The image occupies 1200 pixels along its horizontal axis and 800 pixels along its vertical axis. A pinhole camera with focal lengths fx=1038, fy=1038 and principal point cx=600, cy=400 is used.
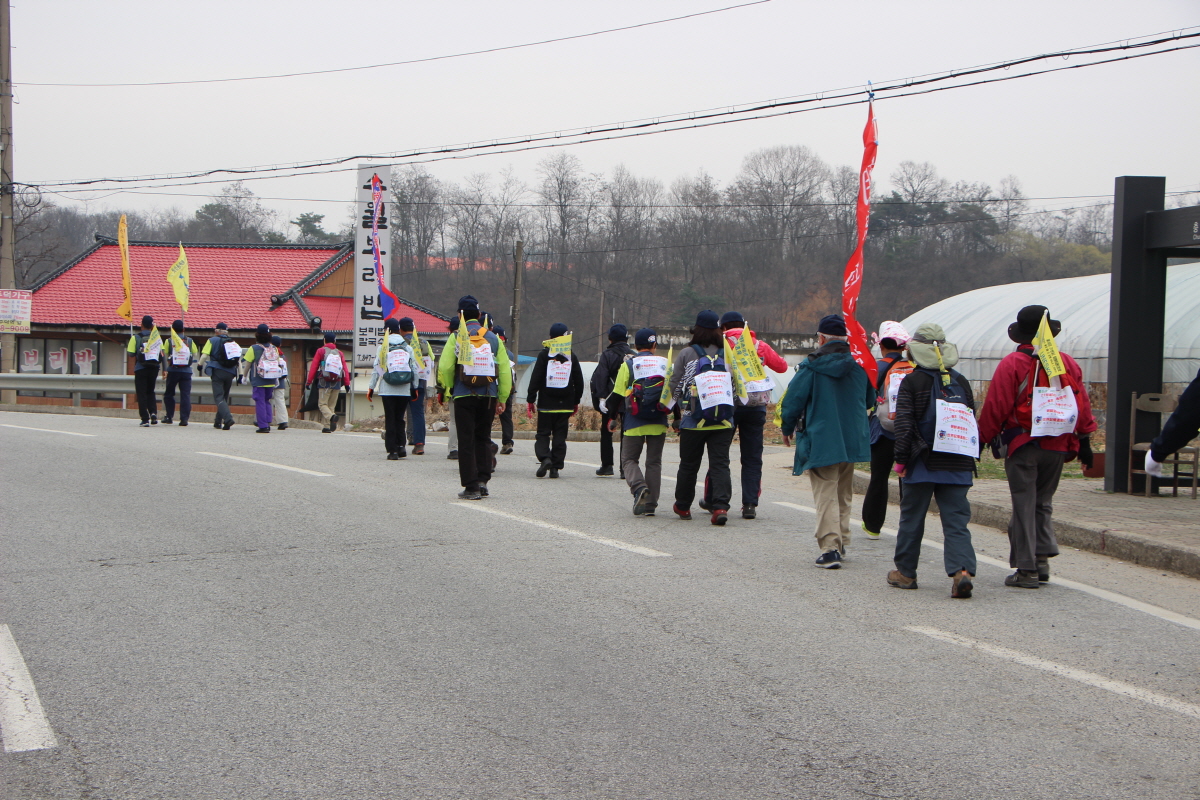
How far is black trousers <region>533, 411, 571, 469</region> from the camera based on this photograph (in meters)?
13.2

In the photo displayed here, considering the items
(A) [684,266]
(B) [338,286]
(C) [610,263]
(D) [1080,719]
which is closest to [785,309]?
(A) [684,266]

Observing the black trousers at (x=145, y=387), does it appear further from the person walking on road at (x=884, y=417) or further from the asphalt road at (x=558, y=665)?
the person walking on road at (x=884, y=417)

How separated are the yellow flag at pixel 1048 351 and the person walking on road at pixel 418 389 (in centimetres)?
941

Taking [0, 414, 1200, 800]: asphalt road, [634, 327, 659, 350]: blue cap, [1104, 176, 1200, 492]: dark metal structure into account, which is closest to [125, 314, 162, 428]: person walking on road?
[0, 414, 1200, 800]: asphalt road

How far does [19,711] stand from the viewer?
4449mm

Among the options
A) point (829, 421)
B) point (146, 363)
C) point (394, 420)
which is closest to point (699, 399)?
point (829, 421)

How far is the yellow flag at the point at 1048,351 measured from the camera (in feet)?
22.5

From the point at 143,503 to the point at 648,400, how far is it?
195 inches

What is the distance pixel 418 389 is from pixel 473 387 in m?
4.31

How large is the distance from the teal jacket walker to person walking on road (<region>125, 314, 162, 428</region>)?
A: 14988 mm

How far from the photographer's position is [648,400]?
10.1m

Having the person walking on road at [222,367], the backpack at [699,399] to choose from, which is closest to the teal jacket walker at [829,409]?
the backpack at [699,399]

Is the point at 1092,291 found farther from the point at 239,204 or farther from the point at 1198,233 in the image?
the point at 239,204

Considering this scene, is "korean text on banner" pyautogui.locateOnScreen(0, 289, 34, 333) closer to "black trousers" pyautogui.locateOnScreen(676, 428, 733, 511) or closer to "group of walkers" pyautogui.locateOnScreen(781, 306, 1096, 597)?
"black trousers" pyautogui.locateOnScreen(676, 428, 733, 511)
